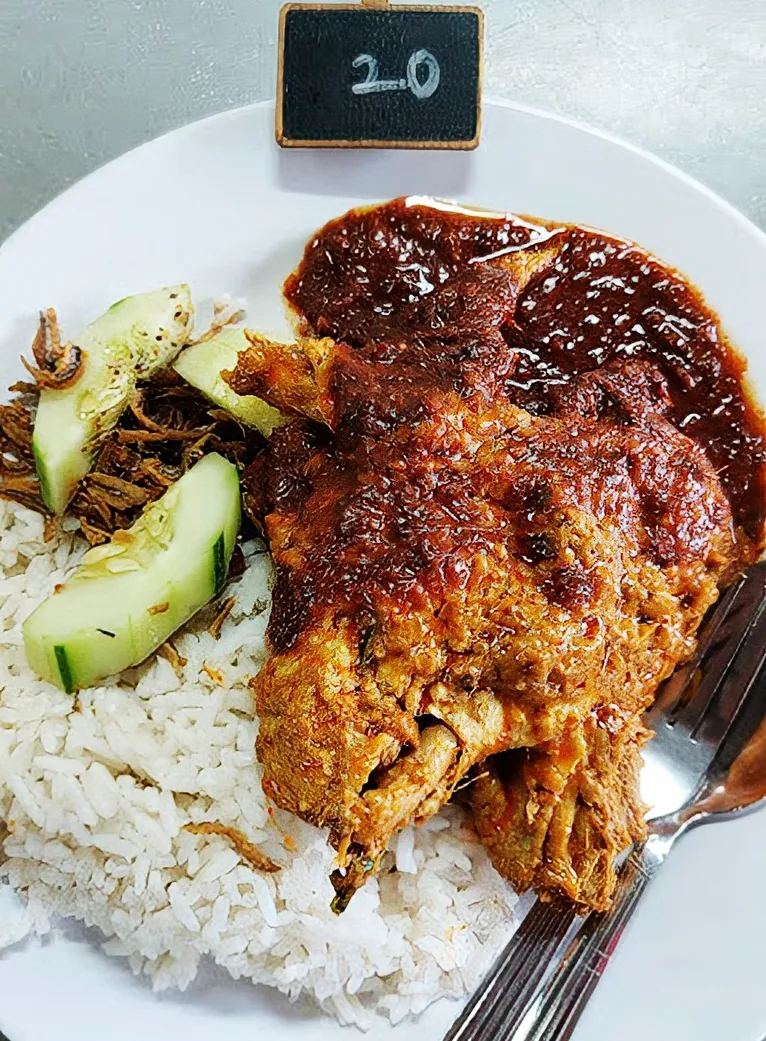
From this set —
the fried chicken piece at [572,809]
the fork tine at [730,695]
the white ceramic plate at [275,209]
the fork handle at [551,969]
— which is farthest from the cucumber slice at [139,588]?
the fork tine at [730,695]

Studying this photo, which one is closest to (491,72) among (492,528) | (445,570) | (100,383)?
(100,383)

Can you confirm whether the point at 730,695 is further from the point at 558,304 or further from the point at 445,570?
the point at 558,304

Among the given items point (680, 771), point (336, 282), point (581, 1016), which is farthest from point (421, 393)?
point (581, 1016)

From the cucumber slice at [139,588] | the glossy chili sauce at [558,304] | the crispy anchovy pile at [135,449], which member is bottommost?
the cucumber slice at [139,588]

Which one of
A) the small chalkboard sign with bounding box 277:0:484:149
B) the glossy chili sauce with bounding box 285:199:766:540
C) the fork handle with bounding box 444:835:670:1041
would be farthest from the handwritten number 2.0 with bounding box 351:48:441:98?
the fork handle with bounding box 444:835:670:1041

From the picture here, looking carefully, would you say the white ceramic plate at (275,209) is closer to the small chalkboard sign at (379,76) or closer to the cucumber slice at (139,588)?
the small chalkboard sign at (379,76)

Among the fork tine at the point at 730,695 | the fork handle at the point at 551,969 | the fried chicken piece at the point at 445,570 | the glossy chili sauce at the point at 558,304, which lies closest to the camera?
the fried chicken piece at the point at 445,570
